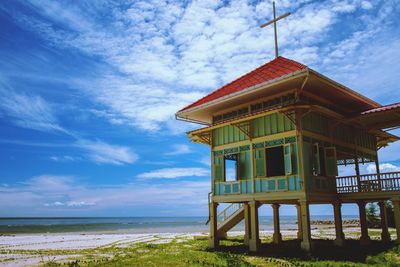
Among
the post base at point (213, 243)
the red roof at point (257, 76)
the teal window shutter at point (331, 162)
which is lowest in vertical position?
the post base at point (213, 243)

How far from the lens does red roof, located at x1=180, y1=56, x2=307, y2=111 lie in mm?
17500

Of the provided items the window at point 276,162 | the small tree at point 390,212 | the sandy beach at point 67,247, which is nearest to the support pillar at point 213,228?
the window at point 276,162

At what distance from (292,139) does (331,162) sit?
238 centimetres

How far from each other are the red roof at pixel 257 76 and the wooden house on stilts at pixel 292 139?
86mm

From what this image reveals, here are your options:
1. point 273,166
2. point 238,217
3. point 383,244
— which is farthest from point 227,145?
point 383,244

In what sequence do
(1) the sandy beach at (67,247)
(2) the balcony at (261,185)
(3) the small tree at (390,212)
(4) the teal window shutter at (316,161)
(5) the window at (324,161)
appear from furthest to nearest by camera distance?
(3) the small tree at (390,212), (1) the sandy beach at (67,247), (5) the window at (324,161), (4) the teal window shutter at (316,161), (2) the balcony at (261,185)

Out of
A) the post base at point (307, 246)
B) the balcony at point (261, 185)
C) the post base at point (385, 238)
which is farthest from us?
the post base at point (385, 238)

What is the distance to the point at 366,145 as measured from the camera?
68.4ft

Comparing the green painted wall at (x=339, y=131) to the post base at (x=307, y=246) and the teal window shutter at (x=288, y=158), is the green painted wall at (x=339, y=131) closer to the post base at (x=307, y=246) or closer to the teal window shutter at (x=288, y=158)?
the teal window shutter at (x=288, y=158)

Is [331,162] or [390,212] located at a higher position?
[331,162]

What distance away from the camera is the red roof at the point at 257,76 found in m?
17.5

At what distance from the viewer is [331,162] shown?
55.5ft

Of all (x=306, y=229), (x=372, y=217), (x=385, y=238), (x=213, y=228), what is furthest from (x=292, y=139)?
(x=372, y=217)

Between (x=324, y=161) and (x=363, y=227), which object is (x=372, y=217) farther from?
(x=324, y=161)
